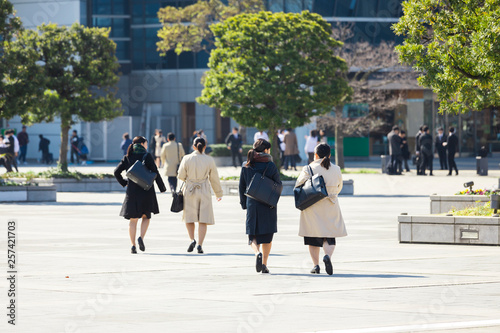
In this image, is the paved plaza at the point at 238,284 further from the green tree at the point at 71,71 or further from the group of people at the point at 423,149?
the group of people at the point at 423,149

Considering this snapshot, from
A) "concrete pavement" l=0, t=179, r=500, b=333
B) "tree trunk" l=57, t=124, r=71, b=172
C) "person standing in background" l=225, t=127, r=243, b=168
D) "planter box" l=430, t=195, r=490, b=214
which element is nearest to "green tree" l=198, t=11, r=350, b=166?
"tree trunk" l=57, t=124, r=71, b=172

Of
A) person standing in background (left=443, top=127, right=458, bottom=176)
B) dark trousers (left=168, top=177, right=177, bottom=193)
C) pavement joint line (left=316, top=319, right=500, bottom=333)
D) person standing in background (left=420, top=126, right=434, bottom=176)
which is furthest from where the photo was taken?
person standing in background (left=443, top=127, right=458, bottom=176)

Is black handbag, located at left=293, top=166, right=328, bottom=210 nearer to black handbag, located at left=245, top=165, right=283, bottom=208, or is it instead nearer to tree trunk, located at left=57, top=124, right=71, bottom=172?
black handbag, located at left=245, top=165, right=283, bottom=208

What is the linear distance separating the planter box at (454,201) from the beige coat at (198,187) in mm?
5534

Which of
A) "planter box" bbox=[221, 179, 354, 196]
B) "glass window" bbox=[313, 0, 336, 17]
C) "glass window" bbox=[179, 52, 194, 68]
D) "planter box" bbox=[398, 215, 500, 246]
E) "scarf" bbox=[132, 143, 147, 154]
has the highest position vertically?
"glass window" bbox=[313, 0, 336, 17]

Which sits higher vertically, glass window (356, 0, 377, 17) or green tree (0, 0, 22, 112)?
glass window (356, 0, 377, 17)

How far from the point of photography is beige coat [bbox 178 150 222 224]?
547 inches

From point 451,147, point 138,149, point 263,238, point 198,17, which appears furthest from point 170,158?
point 198,17

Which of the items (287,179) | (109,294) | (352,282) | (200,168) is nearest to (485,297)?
(352,282)

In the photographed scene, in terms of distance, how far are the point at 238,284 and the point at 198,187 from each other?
12.4 ft

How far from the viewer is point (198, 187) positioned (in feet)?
45.9

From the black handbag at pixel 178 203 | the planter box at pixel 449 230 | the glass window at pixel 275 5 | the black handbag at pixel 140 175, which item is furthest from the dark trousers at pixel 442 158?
the black handbag at pixel 140 175

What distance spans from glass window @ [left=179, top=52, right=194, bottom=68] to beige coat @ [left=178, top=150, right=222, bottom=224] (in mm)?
42974

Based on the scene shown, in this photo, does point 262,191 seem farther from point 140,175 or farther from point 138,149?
point 138,149
